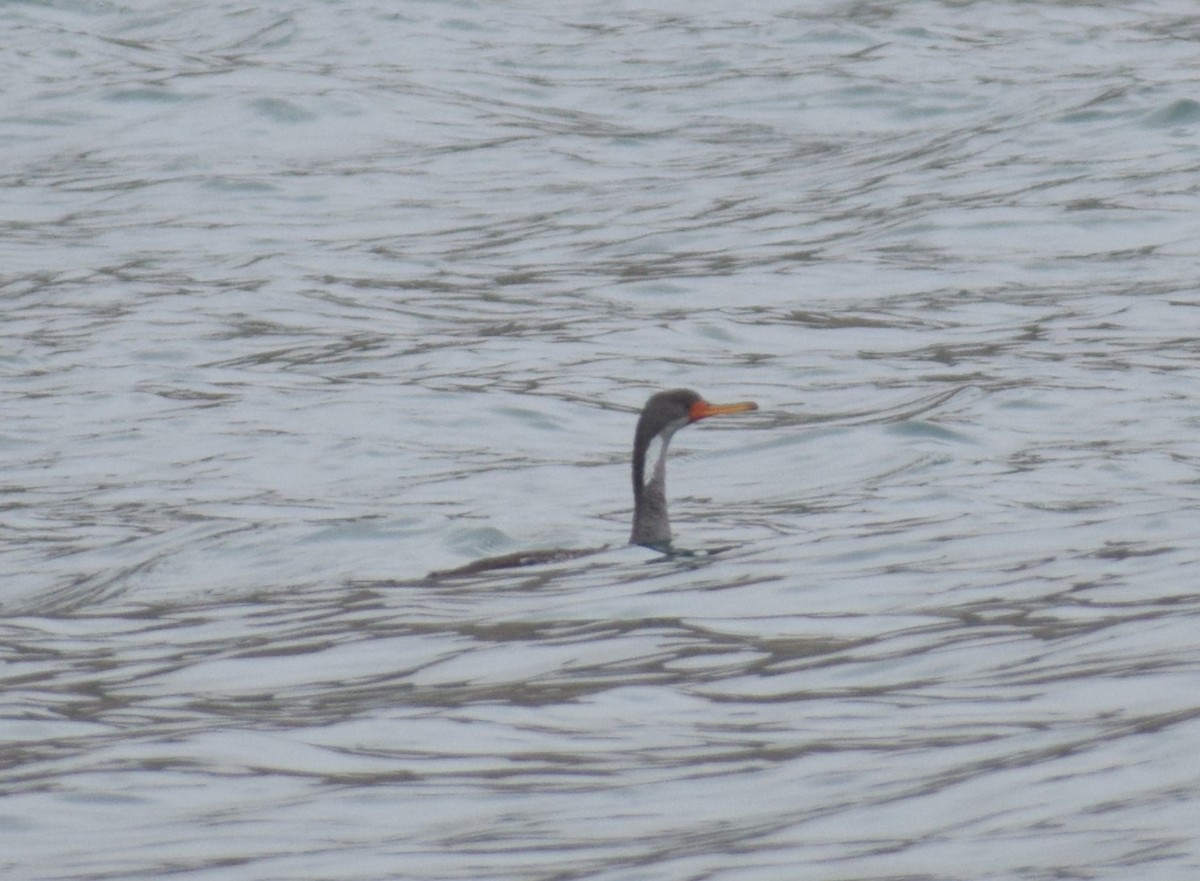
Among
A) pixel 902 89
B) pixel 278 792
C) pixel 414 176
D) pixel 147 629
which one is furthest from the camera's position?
pixel 902 89

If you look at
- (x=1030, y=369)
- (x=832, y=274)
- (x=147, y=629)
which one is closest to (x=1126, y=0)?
(x=832, y=274)

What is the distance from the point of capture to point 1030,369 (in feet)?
45.6

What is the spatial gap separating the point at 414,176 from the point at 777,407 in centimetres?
728

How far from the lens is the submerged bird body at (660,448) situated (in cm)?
1068

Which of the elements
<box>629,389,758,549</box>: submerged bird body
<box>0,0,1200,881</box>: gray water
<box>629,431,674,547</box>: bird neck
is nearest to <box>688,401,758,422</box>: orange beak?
<box>629,389,758,549</box>: submerged bird body

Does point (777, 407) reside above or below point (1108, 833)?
below

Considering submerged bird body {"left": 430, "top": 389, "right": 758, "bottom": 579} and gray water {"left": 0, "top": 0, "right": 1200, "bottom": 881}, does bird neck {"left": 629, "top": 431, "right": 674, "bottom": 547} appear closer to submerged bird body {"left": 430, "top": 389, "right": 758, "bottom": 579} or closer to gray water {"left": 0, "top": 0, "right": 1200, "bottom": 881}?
submerged bird body {"left": 430, "top": 389, "right": 758, "bottom": 579}

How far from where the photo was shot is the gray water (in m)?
6.38

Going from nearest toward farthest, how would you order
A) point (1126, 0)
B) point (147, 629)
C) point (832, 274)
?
point (147, 629), point (832, 274), point (1126, 0)

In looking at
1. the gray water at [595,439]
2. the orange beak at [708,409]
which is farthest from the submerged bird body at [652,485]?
the gray water at [595,439]

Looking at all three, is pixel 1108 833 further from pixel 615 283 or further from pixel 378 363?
pixel 615 283

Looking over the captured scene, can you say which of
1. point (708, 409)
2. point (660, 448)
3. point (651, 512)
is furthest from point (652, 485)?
point (708, 409)

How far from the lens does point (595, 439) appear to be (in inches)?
527

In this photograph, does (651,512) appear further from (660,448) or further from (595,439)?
(595,439)
